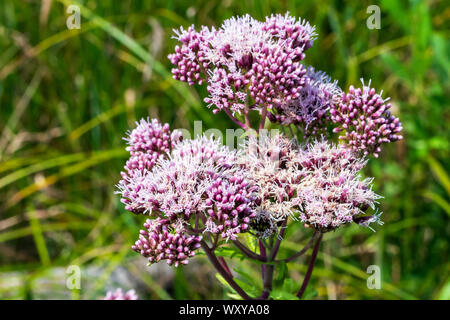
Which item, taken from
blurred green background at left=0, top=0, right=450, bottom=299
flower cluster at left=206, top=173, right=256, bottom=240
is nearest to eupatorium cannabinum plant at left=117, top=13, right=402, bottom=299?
flower cluster at left=206, top=173, right=256, bottom=240

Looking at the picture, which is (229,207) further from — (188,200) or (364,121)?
(364,121)

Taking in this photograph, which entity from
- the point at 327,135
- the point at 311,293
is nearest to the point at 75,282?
the point at 311,293

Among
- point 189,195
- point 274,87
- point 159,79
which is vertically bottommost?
point 189,195

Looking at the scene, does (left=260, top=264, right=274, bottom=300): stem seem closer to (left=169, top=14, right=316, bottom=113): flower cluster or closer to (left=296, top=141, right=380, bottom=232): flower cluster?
(left=296, top=141, right=380, bottom=232): flower cluster

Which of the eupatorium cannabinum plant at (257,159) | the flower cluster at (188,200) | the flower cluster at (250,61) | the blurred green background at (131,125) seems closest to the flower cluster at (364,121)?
the eupatorium cannabinum plant at (257,159)
